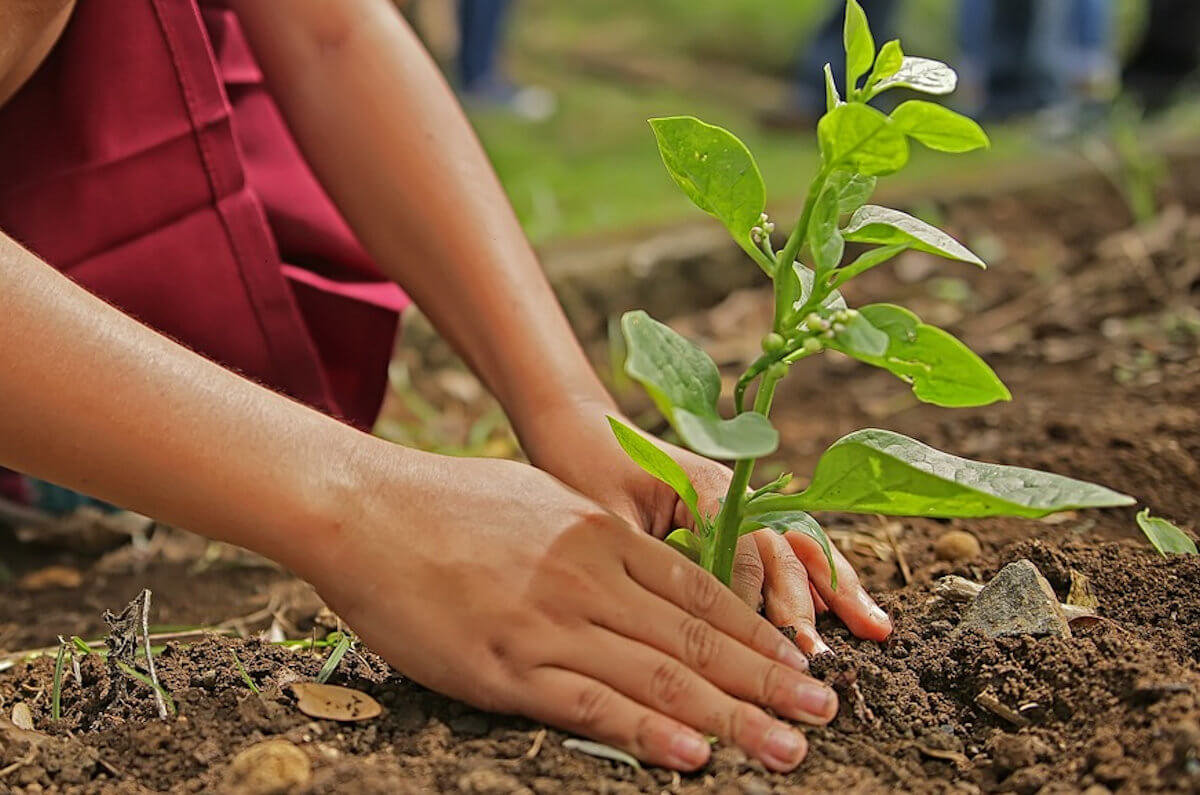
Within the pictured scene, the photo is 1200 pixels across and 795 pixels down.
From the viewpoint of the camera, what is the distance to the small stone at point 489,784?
3.15ft

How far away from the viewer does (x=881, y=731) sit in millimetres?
1073

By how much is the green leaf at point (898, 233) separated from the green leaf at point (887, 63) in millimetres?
96

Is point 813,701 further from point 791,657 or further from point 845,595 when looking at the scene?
point 845,595

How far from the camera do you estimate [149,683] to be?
3.69 feet

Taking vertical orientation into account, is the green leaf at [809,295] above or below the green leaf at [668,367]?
above

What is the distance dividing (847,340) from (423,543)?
35cm

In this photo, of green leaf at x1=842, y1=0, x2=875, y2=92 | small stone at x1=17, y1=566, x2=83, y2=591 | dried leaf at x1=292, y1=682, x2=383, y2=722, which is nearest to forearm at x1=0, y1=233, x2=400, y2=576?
dried leaf at x1=292, y1=682, x2=383, y2=722

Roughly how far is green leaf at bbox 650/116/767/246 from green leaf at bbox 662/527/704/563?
10.1 inches

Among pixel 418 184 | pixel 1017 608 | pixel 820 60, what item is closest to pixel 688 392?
pixel 1017 608

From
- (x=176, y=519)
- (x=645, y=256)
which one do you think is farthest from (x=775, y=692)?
(x=645, y=256)

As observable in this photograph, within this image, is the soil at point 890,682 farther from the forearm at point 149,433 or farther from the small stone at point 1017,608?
the forearm at point 149,433

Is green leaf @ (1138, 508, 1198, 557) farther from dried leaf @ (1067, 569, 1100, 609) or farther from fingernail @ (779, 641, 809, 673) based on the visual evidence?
fingernail @ (779, 641, 809, 673)

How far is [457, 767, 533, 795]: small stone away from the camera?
0.96 meters

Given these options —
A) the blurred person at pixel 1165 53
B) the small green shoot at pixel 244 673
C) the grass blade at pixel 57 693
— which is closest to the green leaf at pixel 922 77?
the small green shoot at pixel 244 673
